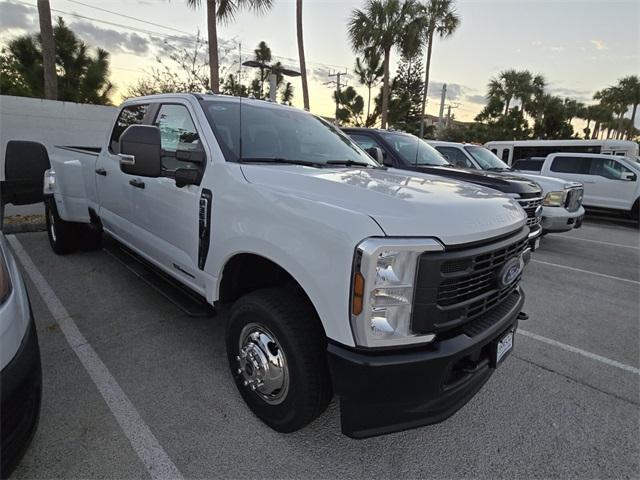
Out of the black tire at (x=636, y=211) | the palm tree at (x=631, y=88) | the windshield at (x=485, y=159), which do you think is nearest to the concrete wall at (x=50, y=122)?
the windshield at (x=485, y=159)

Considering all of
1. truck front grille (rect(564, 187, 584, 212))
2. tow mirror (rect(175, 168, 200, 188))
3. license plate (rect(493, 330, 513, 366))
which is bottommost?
license plate (rect(493, 330, 513, 366))

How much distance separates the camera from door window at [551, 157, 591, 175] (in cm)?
1184

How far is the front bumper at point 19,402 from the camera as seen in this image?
1.40 metres

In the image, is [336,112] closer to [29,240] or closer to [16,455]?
[29,240]

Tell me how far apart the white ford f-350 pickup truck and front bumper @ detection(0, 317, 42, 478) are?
0.97 meters

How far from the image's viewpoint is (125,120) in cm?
400

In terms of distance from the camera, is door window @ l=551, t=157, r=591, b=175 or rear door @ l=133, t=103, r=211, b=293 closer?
rear door @ l=133, t=103, r=211, b=293

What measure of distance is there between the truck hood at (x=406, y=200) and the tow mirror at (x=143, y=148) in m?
0.60

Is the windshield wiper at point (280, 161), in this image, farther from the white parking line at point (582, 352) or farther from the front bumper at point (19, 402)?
the white parking line at point (582, 352)

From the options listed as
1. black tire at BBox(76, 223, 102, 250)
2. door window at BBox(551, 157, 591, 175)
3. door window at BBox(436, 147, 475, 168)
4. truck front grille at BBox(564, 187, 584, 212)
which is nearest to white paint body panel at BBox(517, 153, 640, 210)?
door window at BBox(551, 157, 591, 175)

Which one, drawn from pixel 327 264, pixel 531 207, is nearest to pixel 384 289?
pixel 327 264

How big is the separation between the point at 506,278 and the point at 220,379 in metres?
1.93

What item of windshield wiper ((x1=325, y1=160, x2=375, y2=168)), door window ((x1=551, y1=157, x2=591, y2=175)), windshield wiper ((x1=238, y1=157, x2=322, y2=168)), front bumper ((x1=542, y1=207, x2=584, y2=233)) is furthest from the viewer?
door window ((x1=551, y1=157, x2=591, y2=175))

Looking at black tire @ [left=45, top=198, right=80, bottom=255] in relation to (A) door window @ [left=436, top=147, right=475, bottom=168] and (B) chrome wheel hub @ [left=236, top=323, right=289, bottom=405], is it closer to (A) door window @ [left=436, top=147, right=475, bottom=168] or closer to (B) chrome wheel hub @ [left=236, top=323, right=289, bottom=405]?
(B) chrome wheel hub @ [left=236, top=323, right=289, bottom=405]
